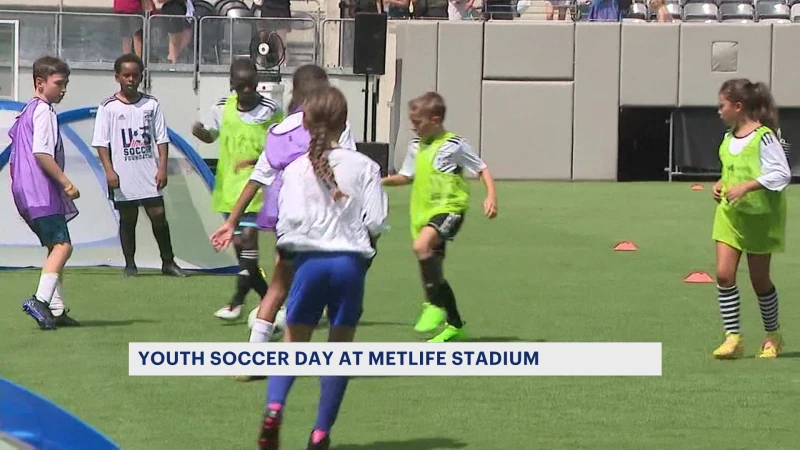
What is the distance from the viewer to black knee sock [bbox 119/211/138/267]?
550 inches

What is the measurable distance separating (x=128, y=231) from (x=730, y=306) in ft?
20.7

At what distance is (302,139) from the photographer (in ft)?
27.8

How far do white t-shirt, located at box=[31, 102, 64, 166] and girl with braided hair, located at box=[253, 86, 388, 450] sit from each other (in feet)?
12.9

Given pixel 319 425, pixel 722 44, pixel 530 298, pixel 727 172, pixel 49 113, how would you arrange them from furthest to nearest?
pixel 722 44
pixel 530 298
pixel 49 113
pixel 727 172
pixel 319 425

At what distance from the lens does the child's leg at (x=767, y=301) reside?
9.66 m

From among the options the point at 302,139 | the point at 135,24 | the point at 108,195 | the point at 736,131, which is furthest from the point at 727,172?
the point at 135,24

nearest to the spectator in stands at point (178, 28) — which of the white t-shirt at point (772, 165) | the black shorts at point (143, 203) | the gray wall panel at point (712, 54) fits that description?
the gray wall panel at point (712, 54)

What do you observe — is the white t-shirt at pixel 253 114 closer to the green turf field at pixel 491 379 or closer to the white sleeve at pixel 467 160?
the green turf field at pixel 491 379

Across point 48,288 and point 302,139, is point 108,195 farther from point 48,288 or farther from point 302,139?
point 302,139

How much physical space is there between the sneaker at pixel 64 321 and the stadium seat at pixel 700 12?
19.8 metres

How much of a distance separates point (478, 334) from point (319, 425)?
4.04 meters

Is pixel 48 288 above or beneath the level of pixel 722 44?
beneath

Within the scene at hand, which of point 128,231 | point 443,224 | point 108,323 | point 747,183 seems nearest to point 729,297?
point 747,183

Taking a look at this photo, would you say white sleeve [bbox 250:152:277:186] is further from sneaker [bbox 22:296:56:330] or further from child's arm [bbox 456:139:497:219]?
sneaker [bbox 22:296:56:330]
